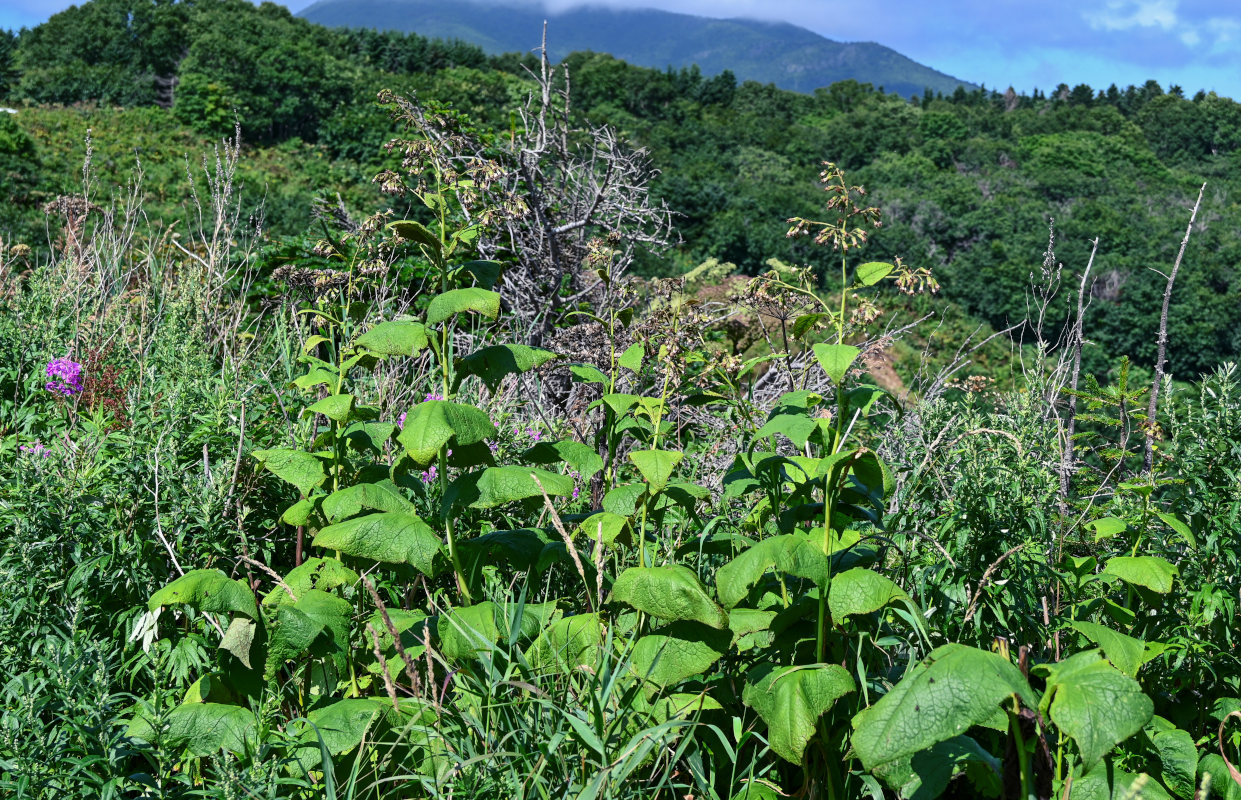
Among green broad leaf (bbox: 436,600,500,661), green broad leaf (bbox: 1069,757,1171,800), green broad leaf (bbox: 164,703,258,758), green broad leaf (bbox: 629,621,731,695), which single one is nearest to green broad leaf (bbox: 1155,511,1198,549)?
green broad leaf (bbox: 1069,757,1171,800)

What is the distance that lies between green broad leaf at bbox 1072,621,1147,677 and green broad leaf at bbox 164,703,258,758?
1595mm

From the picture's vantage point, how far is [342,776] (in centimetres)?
180

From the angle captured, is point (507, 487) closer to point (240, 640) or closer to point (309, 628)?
point (309, 628)

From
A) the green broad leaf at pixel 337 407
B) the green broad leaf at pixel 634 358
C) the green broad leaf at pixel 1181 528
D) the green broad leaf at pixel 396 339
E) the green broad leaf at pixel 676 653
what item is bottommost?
the green broad leaf at pixel 676 653

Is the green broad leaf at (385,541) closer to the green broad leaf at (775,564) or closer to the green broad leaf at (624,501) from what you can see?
the green broad leaf at (624,501)

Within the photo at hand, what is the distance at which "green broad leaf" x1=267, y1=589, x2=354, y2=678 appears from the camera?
1.69m

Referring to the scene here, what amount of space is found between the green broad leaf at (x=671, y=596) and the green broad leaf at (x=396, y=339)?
0.66 meters

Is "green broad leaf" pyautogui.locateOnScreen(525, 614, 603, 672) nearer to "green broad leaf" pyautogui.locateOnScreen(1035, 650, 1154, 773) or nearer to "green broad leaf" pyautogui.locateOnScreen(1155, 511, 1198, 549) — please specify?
"green broad leaf" pyautogui.locateOnScreen(1035, 650, 1154, 773)

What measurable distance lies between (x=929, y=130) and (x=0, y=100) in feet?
146

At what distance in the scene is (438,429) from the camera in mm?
1710

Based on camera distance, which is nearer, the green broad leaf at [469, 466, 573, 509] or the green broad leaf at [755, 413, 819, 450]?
the green broad leaf at [755, 413, 819, 450]

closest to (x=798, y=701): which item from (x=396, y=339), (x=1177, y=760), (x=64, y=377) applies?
(x=1177, y=760)

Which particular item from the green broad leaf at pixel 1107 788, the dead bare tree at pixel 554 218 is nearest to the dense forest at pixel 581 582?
the green broad leaf at pixel 1107 788

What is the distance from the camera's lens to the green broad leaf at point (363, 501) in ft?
6.10
